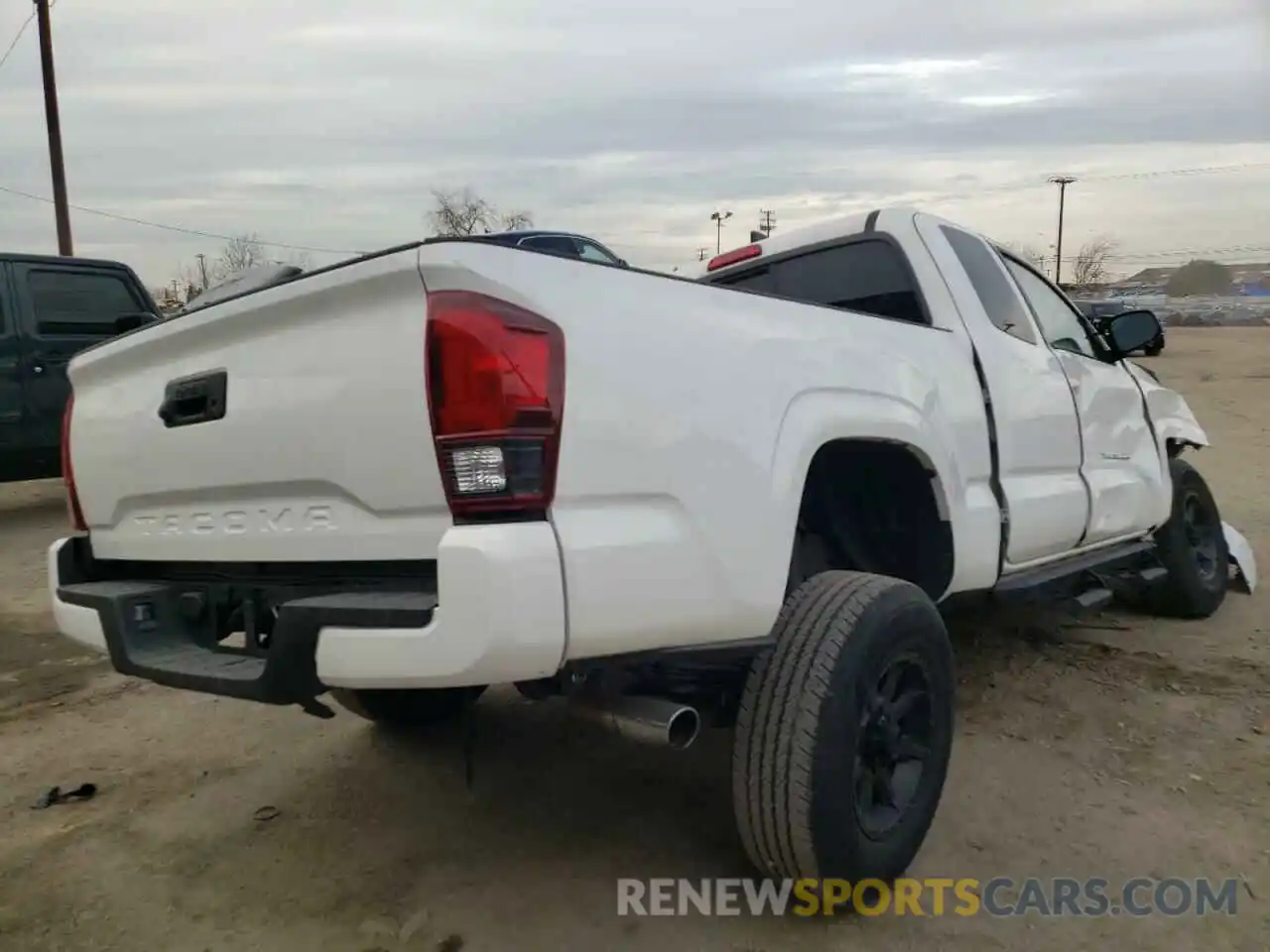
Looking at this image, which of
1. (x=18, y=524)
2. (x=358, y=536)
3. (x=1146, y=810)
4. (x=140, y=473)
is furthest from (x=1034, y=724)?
(x=18, y=524)

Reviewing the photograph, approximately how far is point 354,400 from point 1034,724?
10.0 feet

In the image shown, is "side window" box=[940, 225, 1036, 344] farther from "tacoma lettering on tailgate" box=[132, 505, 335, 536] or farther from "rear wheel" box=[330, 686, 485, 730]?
"tacoma lettering on tailgate" box=[132, 505, 335, 536]

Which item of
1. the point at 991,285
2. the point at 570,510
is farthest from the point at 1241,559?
the point at 570,510

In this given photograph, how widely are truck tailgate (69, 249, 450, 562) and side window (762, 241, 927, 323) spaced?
194 centimetres

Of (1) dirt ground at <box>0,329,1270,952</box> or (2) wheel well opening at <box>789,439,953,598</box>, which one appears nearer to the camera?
(1) dirt ground at <box>0,329,1270,952</box>

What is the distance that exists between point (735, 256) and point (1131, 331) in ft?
6.17

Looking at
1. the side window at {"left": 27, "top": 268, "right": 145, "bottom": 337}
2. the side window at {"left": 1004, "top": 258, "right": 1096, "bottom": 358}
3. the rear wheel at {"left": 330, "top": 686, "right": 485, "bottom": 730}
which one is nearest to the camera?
the rear wheel at {"left": 330, "top": 686, "right": 485, "bottom": 730}

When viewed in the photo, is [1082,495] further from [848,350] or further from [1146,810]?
[848,350]

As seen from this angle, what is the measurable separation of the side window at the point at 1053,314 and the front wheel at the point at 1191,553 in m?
1.12

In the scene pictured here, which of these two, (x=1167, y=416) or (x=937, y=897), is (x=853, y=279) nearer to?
(x=937, y=897)

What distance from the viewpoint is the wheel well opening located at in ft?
10.6

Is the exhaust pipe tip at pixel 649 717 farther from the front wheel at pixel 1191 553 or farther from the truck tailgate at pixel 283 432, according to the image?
the front wheel at pixel 1191 553

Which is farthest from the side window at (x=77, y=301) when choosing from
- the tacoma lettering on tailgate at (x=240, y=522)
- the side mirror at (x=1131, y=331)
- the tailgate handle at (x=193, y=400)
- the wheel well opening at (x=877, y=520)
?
the side mirror at (x=1131, y=331)

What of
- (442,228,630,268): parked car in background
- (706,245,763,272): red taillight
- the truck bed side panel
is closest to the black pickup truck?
(442,228,630,268): parked car in background
